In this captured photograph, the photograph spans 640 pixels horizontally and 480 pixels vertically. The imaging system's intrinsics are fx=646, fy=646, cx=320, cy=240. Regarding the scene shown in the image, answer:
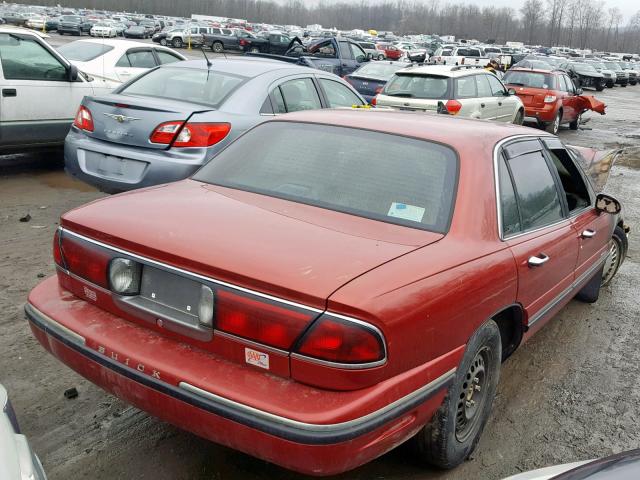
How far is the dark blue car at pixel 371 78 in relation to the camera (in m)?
14.2

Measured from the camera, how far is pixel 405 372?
7.77 ft

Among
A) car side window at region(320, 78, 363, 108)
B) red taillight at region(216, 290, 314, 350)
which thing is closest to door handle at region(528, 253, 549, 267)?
red taillight at region(216, 290, 314, 350)

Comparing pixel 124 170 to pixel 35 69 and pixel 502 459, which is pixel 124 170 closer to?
pixel 35 69

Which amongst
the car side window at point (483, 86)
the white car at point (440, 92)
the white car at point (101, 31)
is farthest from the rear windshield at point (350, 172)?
the white car at point (101, 31)

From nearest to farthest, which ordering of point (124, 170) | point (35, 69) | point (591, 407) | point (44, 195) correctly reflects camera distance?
point (591, 407) < point (124, 170) < point (44, 195) < point (35, 69)

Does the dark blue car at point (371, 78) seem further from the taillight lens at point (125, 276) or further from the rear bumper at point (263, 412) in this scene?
the rear bumper at point (263, 412)

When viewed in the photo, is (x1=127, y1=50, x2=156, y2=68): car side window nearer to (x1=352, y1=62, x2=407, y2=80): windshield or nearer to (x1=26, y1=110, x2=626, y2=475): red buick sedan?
(x1=352, y1=62, x2=407, y2=80): windshield

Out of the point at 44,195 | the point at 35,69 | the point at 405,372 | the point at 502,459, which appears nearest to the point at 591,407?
the point at 502,459

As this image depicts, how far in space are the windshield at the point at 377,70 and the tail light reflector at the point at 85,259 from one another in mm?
12384

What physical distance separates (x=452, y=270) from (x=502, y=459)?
113cm

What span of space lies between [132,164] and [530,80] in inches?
533

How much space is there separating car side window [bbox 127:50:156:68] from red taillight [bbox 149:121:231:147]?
5.46 meters

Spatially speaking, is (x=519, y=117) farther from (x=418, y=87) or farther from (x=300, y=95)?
(x=300, y=95)

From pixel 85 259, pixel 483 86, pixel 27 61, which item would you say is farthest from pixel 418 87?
pixel 85 259
